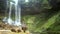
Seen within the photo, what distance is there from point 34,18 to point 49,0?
0.86 meters

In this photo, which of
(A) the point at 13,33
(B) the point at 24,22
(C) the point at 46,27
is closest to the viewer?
(A) the point at 13,33

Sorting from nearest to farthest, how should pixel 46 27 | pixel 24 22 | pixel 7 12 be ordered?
1. pixel 46 27
2. pixel 24 22
3. pixel 7 12

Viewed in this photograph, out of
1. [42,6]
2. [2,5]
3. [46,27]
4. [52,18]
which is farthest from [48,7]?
[2,5]

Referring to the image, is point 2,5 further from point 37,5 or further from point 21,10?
point 37,5

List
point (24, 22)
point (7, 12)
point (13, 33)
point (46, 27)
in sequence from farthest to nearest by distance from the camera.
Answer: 1. point (7, 12)
2. point (24, 22)
3. point (46, 27)
4. point (13, 33)

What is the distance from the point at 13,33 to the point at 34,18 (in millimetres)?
1487

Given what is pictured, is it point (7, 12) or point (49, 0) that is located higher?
point (49, 0)

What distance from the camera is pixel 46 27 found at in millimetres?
4707

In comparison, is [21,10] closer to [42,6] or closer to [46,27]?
[42,6]

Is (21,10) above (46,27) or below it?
above

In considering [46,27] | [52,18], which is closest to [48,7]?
[52,18]

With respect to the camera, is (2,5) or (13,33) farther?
(2,5)

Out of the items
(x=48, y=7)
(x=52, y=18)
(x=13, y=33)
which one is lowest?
(x=13, y=33)

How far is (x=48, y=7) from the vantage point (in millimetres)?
5391
